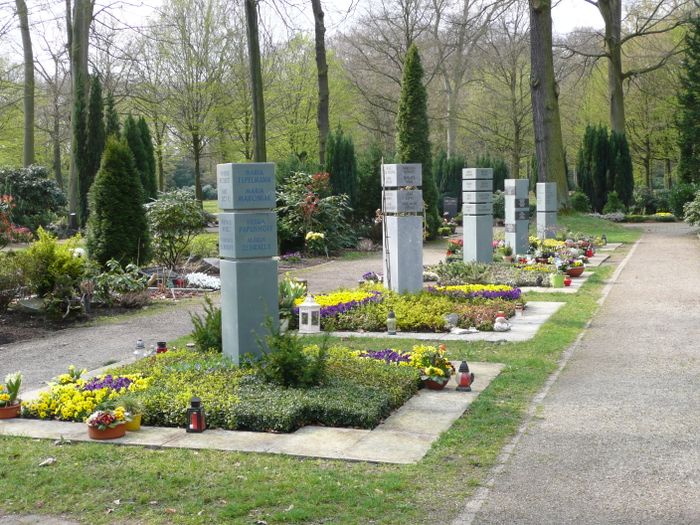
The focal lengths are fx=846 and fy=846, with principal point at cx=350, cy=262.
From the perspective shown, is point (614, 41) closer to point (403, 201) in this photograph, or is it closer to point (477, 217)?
point (477, 217)

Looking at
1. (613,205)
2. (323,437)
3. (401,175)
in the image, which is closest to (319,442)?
(323,437)

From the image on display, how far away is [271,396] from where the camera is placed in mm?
7410

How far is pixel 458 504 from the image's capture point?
5176 millimetres

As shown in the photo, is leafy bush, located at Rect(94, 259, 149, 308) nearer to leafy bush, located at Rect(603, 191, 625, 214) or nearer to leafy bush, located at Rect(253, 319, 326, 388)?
leafy bush, located at Rect(253, 319, 326, 388)

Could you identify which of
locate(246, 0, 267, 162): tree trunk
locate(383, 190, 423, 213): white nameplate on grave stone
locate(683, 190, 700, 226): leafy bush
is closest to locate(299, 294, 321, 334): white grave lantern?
locate(383, 190, 423, 213): white nameplate on grave stone

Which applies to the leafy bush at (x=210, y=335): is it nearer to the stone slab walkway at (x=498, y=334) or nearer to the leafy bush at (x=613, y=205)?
the stone slab walkway at (x=498, y=334)

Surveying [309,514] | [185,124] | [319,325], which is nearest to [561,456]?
[309,514]

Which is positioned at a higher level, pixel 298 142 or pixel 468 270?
pixel 298 142

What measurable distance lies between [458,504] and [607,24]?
124 ft

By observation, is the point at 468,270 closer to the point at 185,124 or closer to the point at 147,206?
the point at 147,206

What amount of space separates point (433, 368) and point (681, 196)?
2950 cm

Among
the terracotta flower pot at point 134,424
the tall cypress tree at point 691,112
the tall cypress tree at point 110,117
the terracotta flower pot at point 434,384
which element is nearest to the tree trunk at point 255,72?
the tall cypress tree at point 110,117

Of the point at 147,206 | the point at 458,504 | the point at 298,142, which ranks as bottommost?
the point at 458,504

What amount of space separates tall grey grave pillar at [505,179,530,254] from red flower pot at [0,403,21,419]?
49.1ft
